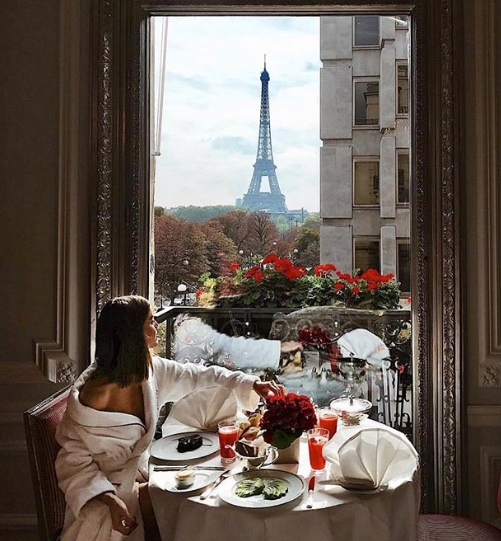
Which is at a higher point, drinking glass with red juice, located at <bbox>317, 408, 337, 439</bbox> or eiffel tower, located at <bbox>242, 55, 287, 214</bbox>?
eiffel tower, located at <bbox>242, 55, 287, 214</bbox>

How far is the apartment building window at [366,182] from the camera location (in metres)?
2.60

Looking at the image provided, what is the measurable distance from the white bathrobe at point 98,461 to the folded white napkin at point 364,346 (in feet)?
3.52

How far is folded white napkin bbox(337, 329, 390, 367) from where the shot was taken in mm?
2613

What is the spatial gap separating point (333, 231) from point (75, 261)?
3.99 ft

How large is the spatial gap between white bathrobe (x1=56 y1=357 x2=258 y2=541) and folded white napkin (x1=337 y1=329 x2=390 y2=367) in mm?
1073

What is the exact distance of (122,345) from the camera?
177 cm

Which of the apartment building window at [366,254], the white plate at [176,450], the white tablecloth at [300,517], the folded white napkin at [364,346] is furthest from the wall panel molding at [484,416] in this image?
the white plate at [176,450]

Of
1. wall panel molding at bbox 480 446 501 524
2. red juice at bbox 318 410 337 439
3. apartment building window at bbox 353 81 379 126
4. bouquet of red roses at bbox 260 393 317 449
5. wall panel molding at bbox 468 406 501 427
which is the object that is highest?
apartment building window at bbox 353 81 379 126

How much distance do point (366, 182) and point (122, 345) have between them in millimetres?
1443

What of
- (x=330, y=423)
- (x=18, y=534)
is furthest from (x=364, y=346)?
(x=18, y=534)

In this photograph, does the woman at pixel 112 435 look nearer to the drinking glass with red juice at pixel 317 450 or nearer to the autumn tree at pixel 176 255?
the drinking glass with red juice at pixel 317 450

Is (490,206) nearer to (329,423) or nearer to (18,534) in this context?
(329,423)

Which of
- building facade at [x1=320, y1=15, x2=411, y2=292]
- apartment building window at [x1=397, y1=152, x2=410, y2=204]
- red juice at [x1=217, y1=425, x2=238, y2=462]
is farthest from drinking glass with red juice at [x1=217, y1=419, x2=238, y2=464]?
apartment building window at [x1=397, y1=152, x2=410, y2=204]

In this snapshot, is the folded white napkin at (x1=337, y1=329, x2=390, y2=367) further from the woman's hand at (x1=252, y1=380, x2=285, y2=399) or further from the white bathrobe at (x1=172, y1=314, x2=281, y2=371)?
the woman's hand at (x1=252, y1=380, x2=285, y2=399)
